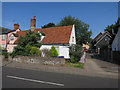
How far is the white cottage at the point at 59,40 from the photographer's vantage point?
18.2 meters

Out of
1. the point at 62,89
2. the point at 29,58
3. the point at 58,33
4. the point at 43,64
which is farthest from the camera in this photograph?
the point at 58,33

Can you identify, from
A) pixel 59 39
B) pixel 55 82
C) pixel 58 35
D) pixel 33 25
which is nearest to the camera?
pixel 55 82

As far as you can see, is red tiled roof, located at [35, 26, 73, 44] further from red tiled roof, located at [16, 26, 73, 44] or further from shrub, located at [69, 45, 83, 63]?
shrub, located at [69, 45, 83, 63]

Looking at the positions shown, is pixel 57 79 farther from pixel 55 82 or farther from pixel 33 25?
pixel 33 25

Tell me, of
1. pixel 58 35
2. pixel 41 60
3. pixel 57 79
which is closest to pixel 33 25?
pixel 58 35

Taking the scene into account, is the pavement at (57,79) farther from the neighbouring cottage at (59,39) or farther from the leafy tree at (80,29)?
the leafy tree at (80,29)

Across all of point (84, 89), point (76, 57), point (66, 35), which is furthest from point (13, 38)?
point (84, 89)

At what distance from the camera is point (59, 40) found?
19016 millimetres

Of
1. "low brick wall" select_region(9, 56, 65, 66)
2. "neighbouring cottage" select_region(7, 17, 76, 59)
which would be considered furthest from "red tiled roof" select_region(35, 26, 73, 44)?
"low brick wall" select_region(9, 56, 65, 66)

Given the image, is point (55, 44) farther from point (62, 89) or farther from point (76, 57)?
point (62, 89)

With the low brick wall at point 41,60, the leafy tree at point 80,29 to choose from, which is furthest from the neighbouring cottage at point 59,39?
the leafy tree at point 80,29

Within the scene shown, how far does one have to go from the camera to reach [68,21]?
35.8 meters

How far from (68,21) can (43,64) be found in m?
25.1

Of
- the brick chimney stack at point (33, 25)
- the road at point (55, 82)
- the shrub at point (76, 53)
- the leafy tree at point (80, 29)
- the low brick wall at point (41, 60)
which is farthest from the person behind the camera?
the leafy tree at point (80, 29)
